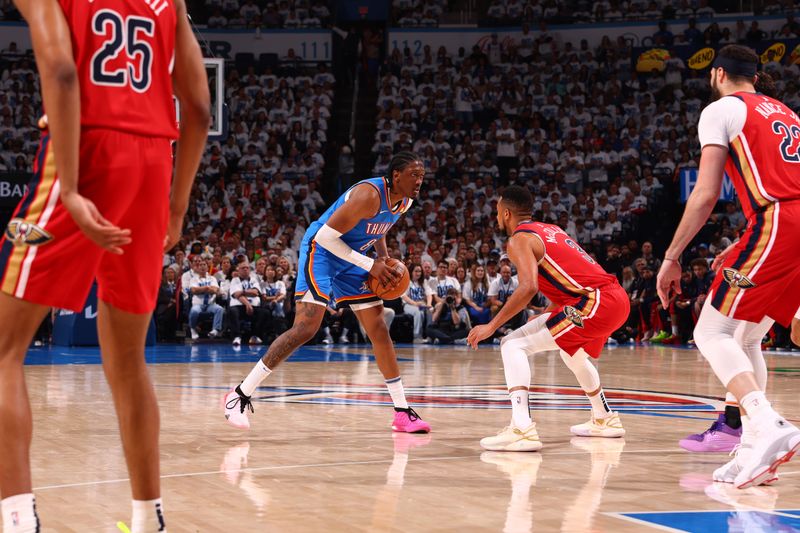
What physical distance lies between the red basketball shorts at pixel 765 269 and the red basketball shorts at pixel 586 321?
1565mm

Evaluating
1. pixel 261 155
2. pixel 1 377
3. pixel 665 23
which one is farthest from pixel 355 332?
pixel 1 377

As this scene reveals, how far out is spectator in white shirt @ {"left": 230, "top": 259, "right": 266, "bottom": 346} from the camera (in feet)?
52.5

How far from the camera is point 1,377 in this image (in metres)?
2.99

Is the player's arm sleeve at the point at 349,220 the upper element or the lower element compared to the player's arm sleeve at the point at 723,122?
lower

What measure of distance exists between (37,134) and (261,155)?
15.2 feet

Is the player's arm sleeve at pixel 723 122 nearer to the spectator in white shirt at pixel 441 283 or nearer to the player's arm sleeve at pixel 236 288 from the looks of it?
the player's arm sleeve at pixel 236 288

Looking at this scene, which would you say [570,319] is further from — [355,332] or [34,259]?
[355,332]

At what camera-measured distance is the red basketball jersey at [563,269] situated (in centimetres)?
643

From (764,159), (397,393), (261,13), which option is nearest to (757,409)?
(764,159)

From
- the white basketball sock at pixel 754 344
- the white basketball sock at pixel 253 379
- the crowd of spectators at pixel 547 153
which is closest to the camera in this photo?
the white basketball sock at pixel 754 344

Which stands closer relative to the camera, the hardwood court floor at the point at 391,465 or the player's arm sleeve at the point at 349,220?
the hardwood court floor at the point at 391,465

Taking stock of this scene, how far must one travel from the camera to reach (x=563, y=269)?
21.1 feet

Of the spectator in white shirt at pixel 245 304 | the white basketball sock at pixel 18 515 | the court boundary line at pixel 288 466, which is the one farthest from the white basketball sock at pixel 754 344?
the spectator in white shirt at pixel 245 304

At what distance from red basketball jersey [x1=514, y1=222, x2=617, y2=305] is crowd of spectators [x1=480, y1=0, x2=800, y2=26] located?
19.8 m
